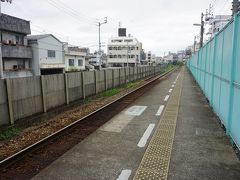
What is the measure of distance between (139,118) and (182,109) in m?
2.86

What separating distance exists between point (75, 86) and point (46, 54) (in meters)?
28.9

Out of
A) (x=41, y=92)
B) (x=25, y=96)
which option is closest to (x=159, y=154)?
(x=25, y=96)

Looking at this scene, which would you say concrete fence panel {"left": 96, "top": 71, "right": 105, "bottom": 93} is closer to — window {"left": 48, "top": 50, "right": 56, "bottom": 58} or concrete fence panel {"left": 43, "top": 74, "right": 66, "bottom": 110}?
concrete fence panel {"left": 43, "top": 74, "right": 66, "bottom": 110}

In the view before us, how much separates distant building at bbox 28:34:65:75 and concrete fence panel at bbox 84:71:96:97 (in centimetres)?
2459

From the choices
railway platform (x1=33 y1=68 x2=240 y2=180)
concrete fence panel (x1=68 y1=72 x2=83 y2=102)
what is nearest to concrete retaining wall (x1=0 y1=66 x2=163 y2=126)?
concrete fence panel (x1=68 y1=72 x2=83 y2=102)

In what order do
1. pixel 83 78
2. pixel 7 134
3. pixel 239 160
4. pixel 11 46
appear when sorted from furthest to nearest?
1. pixel 11 46
2. pixel 83 78
3. pixel 7 134
4. pixel 239 160

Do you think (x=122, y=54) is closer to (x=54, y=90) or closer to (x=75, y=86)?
(x=75, y=86)

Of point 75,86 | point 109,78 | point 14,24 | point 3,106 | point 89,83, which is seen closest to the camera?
point 3,106

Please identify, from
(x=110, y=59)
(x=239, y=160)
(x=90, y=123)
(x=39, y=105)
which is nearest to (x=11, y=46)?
(x=39, y=105)

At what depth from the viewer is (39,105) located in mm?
10250

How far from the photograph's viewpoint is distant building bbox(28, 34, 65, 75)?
38250 mm

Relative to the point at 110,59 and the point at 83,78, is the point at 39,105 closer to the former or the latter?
the point at 83,78

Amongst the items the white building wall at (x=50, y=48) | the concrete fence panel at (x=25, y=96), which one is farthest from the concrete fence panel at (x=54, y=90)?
the white building wall at (x=50, y=48)

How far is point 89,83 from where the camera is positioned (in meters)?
15.9
